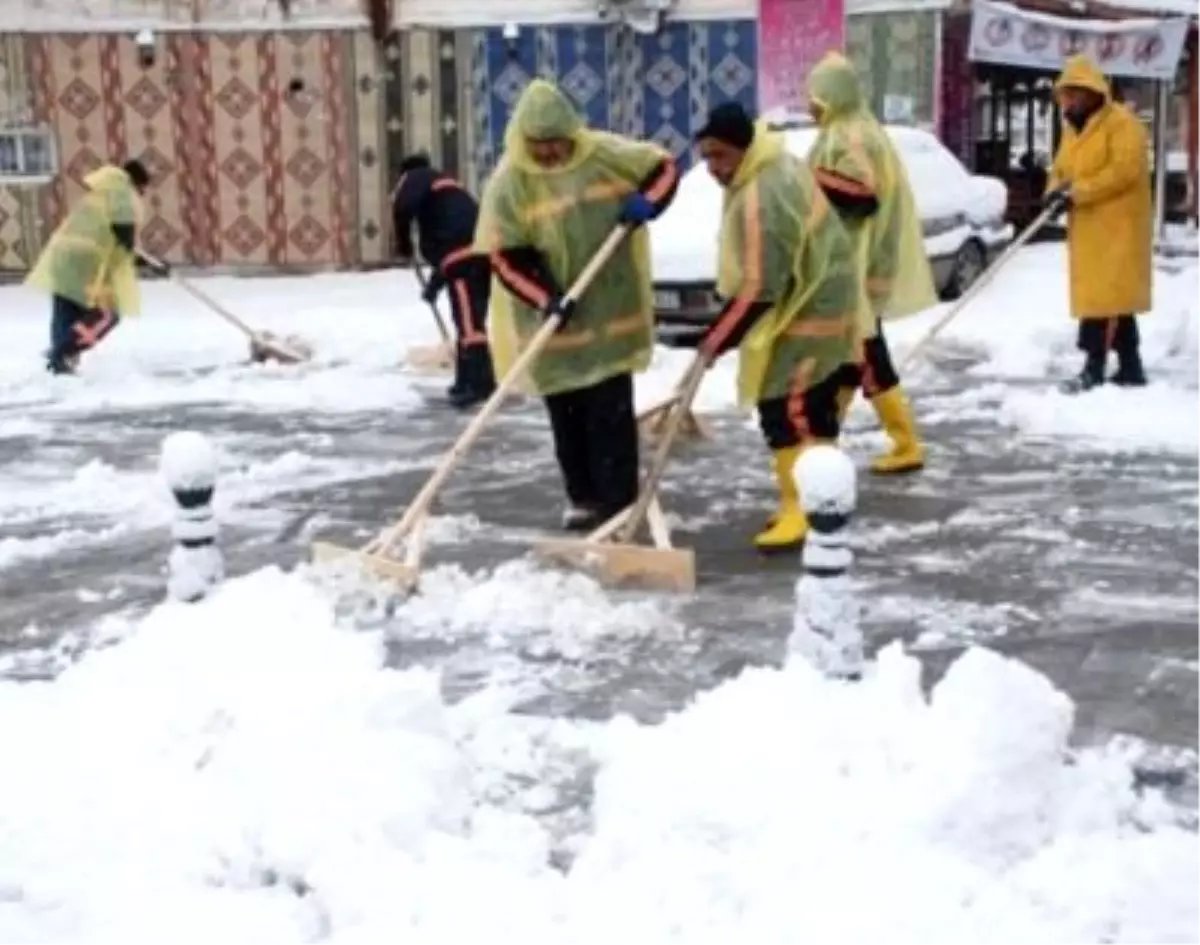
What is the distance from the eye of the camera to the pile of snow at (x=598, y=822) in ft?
12.2

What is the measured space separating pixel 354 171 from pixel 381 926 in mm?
16068

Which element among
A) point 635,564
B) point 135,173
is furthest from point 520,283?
point 135,173

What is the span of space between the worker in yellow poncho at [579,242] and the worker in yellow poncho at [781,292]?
0.41m

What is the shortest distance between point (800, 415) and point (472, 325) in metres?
4.26

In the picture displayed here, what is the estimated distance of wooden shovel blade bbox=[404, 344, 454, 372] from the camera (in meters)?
12.2

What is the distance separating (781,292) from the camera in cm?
652

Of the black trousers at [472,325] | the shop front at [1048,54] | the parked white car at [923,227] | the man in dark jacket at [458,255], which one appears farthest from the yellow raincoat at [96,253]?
the shop front at [1048,54]

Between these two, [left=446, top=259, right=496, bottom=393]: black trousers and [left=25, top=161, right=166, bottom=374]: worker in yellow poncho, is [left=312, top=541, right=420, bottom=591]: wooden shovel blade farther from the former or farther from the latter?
[left=25, top=161, right=166, bottom=374]: worker in yellow poncho

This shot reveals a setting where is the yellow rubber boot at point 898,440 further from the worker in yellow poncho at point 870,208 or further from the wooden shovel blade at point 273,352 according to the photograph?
the wooden shovel blade at point 273,352

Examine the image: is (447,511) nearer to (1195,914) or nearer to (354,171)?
(1195,914)

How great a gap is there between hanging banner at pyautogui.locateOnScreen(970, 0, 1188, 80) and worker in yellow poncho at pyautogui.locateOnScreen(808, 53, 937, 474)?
11.1 m

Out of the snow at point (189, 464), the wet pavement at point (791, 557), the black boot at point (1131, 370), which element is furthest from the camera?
the black boot at point (1131, 370)

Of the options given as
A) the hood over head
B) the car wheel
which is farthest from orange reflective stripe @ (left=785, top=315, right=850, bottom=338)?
the car wheel

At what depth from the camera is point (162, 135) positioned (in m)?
18.9
